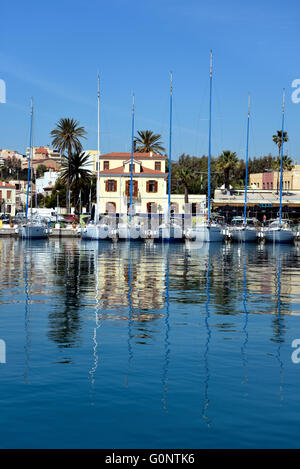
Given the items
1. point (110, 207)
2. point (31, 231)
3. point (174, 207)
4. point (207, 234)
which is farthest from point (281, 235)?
point (174, 207)

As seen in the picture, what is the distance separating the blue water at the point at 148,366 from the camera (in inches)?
406

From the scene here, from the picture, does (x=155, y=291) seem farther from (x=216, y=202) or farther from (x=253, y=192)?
(x=253, y=192)

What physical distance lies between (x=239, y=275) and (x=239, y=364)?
21163 mm

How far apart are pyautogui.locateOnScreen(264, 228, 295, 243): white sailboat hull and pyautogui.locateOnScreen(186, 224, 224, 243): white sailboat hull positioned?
6.04 metres

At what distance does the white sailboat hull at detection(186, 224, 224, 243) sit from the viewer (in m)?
69.4

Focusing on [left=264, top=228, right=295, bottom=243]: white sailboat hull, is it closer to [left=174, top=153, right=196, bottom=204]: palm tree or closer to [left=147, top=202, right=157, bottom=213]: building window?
[left=147, top=202, right=157, bottom=213]: building window

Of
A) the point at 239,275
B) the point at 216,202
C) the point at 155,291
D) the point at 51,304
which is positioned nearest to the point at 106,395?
the point at 51,304

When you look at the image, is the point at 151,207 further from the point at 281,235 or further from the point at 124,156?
the point at 281,235

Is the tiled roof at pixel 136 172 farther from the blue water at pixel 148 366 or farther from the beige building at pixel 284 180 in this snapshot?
the blue water at pixel 148 366

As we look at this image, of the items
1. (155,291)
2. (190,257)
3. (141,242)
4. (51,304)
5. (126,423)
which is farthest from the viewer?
(141,242)

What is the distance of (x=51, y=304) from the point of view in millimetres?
23031

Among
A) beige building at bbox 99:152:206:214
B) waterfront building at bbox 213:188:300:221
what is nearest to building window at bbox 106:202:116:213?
beige building at bbox 99:152:206:214

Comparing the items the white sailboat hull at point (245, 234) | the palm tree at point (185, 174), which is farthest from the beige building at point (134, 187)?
the white sailboat hull at point (245, 234)

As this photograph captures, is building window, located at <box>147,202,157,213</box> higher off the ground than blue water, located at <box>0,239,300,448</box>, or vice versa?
building window, located at <box>147,202,157,213</box>
